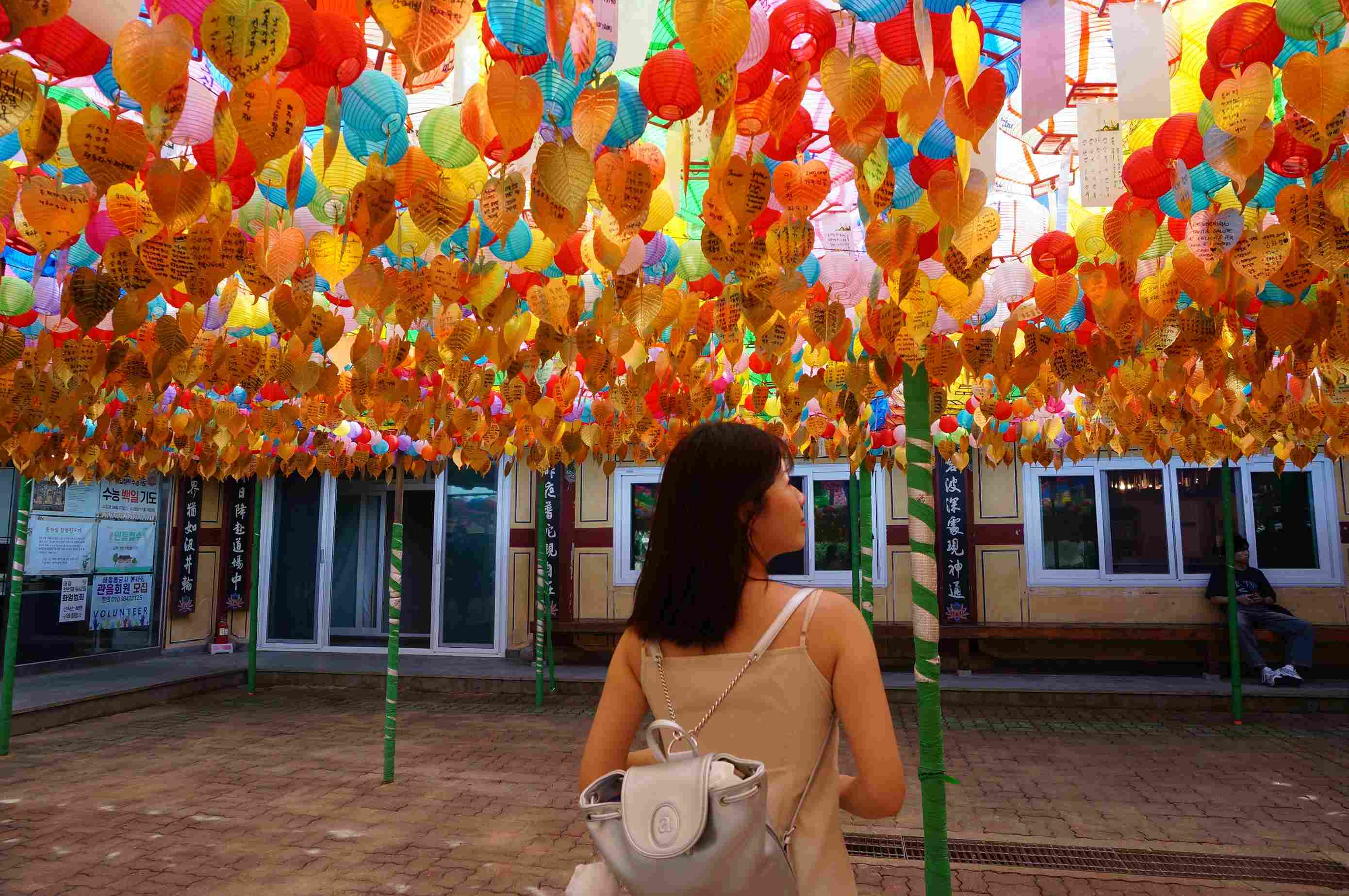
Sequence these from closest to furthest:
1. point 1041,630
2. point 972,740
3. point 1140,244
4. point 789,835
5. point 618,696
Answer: point 789,835 → point 618,696 → point 1140,244 → point 972,740 → point 1041,630

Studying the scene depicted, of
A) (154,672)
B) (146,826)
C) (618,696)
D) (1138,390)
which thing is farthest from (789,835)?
(154,672)

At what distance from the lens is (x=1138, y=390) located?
4.25 metres

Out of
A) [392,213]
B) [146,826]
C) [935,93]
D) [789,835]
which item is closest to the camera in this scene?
[789,835]

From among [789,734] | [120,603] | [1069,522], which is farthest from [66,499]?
[1069,522]

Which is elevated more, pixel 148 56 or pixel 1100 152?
pixel 1100 152

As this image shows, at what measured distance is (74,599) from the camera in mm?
8945

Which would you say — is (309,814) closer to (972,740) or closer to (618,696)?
(618,696)

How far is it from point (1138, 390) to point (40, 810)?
6.43 meters

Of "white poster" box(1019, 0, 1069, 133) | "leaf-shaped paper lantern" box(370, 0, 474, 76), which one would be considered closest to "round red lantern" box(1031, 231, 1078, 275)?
"white poster" box(1019, 0, 1069, 133)

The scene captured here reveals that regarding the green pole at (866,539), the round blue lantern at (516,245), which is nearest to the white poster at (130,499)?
the green pole at (866,539)

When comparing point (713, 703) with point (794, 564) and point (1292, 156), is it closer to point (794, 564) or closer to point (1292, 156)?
point (1292, 156)

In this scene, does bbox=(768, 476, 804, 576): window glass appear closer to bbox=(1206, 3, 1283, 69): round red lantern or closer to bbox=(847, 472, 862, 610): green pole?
bbox=(847, 472, 862, 610): green pole

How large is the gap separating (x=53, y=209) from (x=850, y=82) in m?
1.71

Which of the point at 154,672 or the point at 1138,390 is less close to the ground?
the point at 1138,390
